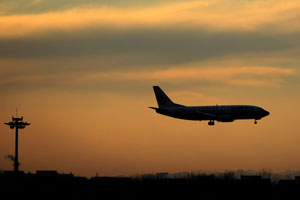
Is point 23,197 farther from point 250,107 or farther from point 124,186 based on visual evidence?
point 250,107

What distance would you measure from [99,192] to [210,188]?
939 inches

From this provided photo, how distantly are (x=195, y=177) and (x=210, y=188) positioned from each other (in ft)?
72.3

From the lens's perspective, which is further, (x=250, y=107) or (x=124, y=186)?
(x=250, y=107)

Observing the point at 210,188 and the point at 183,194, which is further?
the point at 210,188

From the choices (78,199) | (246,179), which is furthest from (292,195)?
(78,199)

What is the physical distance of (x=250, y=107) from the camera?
655 feet

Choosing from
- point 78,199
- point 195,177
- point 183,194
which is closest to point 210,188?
point 183,194

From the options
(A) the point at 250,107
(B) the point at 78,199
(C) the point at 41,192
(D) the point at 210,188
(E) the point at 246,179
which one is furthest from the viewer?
(A) the point at 250,107

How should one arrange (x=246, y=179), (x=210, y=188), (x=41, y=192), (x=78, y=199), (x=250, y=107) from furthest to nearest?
(x=250, y=107)
(x=246, y=179)
(x=210, y=188)
(x=41, y=192)
(x=78, y=199)

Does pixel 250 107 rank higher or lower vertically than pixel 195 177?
higher

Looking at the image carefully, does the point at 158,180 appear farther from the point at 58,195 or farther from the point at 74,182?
the point at 58,195

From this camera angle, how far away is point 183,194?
126 m

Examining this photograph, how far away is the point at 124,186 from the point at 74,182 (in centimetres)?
1900

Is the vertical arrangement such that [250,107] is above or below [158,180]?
above
